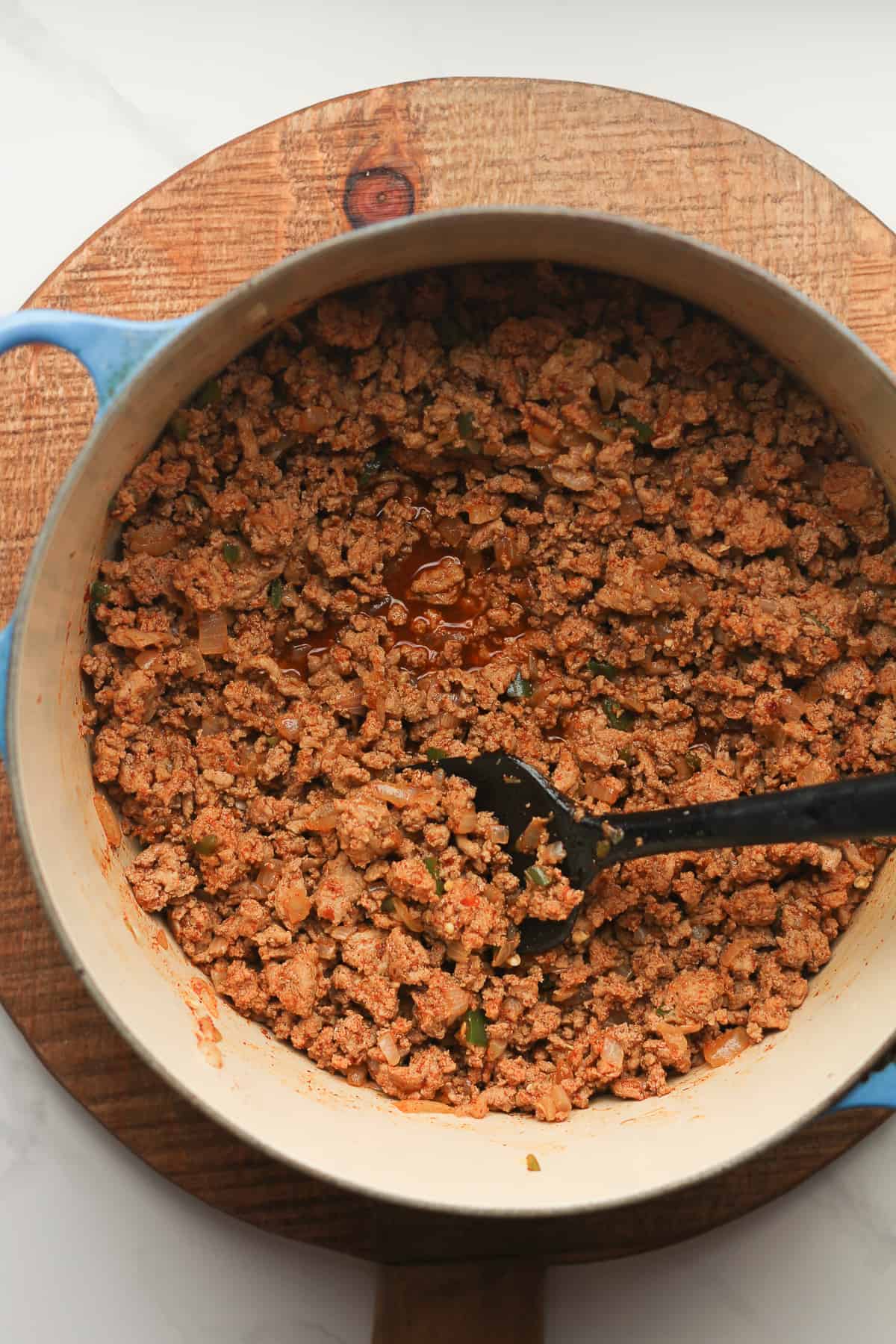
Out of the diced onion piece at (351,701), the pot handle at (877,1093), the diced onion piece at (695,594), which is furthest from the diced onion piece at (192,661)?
the pot handle at (877,1093)

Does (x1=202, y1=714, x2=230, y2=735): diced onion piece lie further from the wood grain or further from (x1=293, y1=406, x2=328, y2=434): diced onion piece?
(x1=293, y1=406, x2=328, y2=434): diced onion piece

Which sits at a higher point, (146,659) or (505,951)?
(146,659)

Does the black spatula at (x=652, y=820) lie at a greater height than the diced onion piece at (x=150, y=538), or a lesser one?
lesser

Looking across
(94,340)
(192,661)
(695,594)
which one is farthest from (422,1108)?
(94,340)

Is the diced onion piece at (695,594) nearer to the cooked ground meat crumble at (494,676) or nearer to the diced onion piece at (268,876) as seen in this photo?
the cooked ground meat crumble at (494,676)

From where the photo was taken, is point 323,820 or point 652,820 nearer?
point 652,820

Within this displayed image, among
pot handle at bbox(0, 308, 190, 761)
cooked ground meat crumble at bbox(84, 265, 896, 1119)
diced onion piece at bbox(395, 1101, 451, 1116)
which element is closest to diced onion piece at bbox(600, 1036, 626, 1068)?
cooked ground meat crumble at bbox(84, 265, 896, 1119)

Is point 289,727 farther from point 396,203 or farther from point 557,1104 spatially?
point 396,203
